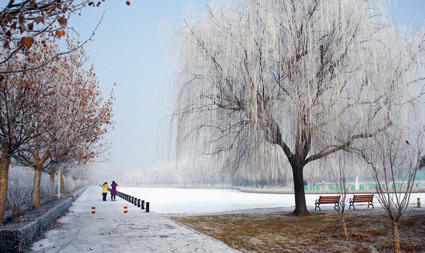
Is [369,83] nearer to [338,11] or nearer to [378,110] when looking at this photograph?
[378,110]

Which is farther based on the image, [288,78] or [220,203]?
[220,203]

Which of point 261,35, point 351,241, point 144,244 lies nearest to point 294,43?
point 261,35

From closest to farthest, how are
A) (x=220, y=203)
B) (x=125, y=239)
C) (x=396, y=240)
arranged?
1. (x=396, y=240)
2. (x=125, y=239)
3. (x=220, y=203)

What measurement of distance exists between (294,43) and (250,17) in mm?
1804

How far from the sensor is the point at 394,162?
11.8m

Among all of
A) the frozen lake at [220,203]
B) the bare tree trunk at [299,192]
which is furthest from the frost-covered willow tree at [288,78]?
the frozen lake at [220,203]

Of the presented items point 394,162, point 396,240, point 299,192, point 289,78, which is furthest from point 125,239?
point 394,162

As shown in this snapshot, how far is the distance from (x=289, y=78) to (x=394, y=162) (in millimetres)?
4381

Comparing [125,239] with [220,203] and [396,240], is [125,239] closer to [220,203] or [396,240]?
[396,240]

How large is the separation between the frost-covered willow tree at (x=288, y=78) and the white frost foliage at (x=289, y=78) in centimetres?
3

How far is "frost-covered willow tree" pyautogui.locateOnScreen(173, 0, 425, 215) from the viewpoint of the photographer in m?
11.8

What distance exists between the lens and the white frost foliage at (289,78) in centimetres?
1176

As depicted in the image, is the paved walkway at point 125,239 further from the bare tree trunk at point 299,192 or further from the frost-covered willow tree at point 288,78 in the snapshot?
the bare tree trunk at point 299,192

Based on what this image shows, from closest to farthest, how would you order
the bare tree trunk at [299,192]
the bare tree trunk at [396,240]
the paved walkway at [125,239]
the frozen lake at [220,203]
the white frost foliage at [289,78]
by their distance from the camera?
the bare tree trunk at [396,240] → the paved walkway at [125,239] → the white frost foliage at [289,78] → the bare tree trunk at [299,192] → the frozen lake at [220,203]
